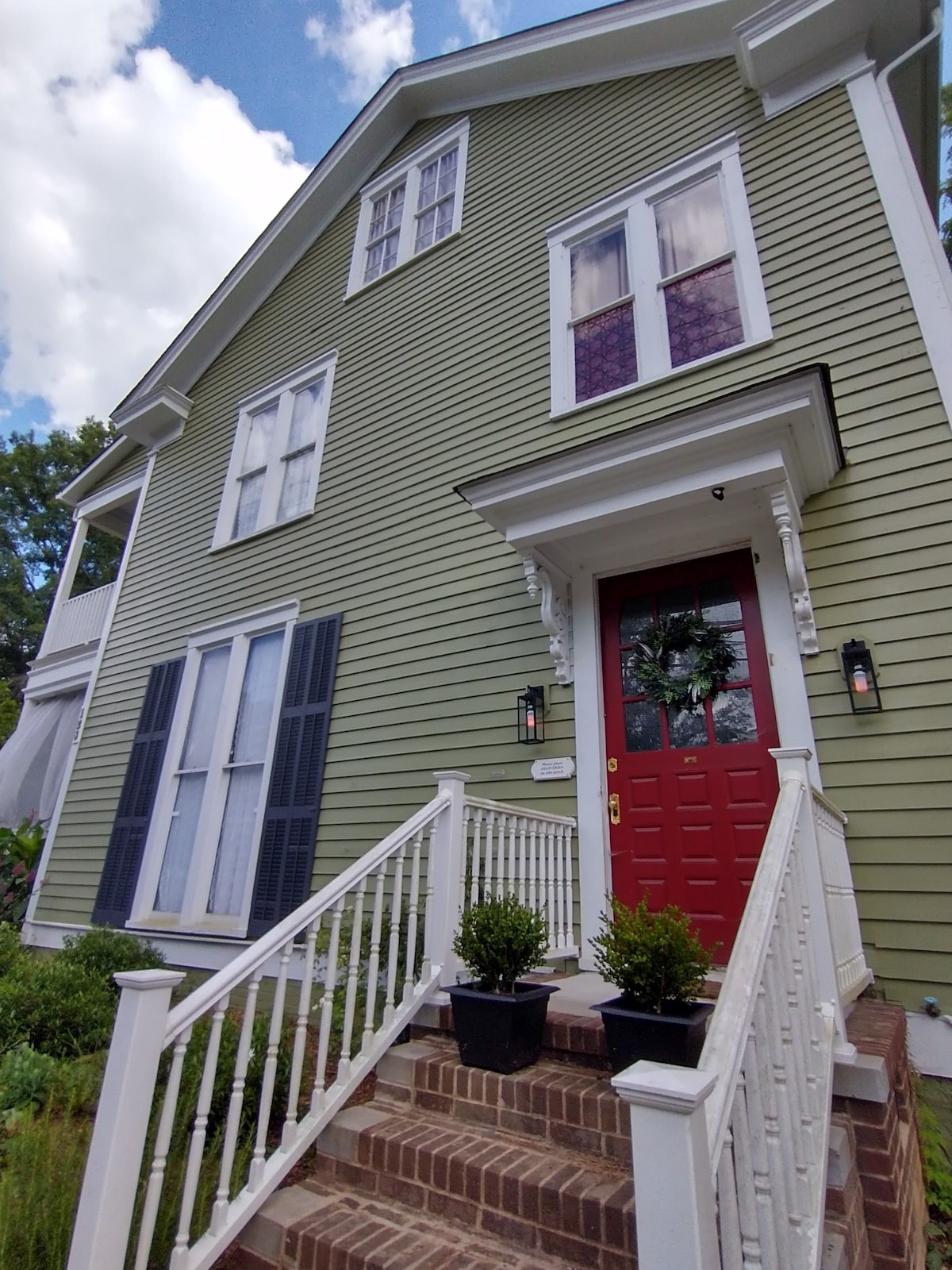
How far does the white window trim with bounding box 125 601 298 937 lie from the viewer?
5.57m

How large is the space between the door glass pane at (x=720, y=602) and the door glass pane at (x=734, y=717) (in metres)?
0.43

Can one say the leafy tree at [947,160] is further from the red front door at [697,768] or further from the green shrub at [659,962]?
the green shrub at [659,962]

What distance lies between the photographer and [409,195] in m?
7.14

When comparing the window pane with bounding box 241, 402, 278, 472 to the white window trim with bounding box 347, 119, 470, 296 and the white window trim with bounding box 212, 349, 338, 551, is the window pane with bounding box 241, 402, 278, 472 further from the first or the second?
the white window trim with bounding box 347, 119, 470, 296

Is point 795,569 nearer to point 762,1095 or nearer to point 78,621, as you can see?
point 762,1095

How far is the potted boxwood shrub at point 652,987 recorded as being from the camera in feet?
6.85

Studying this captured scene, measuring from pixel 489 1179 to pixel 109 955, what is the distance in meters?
4.43

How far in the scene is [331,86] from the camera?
8945mm

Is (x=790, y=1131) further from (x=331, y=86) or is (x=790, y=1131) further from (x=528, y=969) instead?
(x=331, y=86)

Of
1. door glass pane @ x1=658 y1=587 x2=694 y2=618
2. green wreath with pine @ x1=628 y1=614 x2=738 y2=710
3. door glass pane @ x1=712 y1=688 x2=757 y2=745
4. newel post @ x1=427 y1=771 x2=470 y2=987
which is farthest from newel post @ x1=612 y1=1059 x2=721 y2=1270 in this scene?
door glass pane @ x1=658 y1=587 x2=694 y2=618

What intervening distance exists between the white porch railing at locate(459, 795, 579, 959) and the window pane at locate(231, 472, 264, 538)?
4623 millimetres

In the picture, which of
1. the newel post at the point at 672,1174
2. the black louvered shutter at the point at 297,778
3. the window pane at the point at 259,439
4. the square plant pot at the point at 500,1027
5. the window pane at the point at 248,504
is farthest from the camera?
the window pane at the point at 259,439

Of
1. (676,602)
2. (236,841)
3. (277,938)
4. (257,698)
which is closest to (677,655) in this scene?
(676,602)

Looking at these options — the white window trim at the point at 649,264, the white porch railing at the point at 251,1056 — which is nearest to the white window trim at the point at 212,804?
the white porch railing at the point at 251,1056
